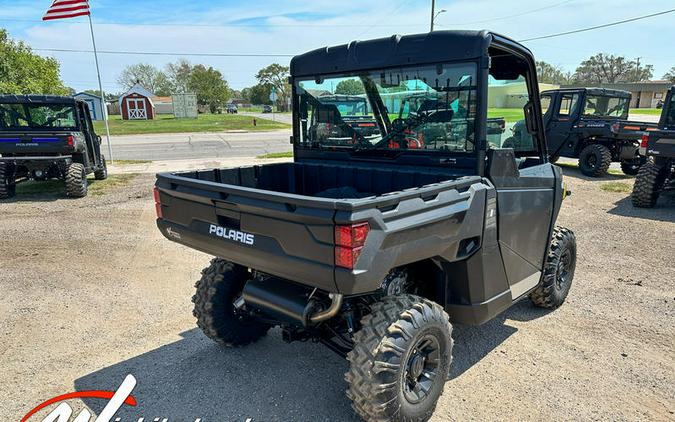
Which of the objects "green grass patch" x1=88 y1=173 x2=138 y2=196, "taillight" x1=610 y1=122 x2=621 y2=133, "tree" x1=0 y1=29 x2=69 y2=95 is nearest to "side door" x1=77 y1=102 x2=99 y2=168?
"green grass patch" x1=88 y1=173 x2=138 y2=196

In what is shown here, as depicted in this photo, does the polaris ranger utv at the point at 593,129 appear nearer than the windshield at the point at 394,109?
No

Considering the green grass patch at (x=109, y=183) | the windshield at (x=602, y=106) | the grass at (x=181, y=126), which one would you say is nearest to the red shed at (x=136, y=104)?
the grass at (x=181, y=126)

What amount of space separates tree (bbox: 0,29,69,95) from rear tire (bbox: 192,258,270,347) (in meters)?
24.8

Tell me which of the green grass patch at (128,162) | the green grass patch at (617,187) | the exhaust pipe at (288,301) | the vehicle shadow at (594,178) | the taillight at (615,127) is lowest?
the vehicle shadow at (594,178)

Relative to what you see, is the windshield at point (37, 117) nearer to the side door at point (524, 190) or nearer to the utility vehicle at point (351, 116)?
the utility vehicle at point (351, 116)

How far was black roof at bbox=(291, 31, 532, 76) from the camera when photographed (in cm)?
292

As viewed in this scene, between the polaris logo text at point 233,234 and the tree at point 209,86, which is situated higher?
the tree at point 209,86

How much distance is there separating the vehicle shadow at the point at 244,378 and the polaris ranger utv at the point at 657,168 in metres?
6.24

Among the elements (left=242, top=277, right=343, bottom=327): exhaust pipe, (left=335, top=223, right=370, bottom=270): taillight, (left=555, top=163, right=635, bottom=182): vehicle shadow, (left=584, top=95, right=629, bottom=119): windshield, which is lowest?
(left=555, top=163, right=635, bottom=182): vehicle shadow

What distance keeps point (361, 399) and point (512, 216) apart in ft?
5.45

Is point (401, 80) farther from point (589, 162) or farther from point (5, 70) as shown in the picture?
point (5, 70)

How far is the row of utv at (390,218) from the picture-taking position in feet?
7.64

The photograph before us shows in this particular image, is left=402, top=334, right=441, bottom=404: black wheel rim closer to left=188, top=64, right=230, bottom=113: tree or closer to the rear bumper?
the rear bumper

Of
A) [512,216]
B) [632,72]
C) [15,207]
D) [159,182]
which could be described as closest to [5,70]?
[15,207]
